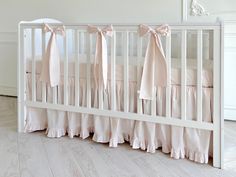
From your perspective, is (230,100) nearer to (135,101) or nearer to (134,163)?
(135,101)

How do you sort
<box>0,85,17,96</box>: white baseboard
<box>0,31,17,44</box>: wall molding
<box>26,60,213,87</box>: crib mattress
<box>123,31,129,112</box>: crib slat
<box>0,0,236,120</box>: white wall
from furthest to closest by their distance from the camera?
<box>0,85,17,96</box>: white baseboard < <box>0,31,17,44</box>: wall molding < <box>0,0,236,120</box>: white wall < <box>123,31,129,112</box>: crib slat < <box>26,60,213,87</box>: crib mattress

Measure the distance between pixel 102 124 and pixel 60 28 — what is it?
77 cm

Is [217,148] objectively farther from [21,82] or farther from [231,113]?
[21,82]

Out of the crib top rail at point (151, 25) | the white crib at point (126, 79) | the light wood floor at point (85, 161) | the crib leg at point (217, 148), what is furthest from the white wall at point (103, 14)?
the crib leg at point (217, 148)

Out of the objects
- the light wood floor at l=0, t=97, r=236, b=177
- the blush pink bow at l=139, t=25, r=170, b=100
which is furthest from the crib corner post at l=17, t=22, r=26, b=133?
the blush pink bow at l=139, t=25, r=170, b=100

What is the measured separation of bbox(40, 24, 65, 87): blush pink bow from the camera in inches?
86.7

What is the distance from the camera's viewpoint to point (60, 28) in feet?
7.22

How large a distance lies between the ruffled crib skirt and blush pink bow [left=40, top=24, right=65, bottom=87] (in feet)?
0.37

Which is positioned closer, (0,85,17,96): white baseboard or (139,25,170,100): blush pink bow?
(139,25,170,100): blush pink bow

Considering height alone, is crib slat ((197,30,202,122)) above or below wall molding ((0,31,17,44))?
below

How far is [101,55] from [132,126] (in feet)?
1.75

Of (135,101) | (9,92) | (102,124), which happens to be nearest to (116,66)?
(135,101)

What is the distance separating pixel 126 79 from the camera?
2.00 metres

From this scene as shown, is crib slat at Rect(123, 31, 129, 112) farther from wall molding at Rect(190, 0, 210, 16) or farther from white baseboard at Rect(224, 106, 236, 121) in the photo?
white baseboard at Rect(224, 106, 236, 121)
